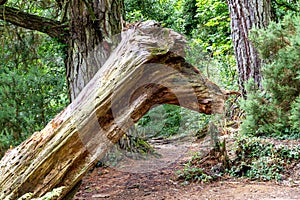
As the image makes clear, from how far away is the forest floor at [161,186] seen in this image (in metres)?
3.09

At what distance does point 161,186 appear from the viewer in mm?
3701

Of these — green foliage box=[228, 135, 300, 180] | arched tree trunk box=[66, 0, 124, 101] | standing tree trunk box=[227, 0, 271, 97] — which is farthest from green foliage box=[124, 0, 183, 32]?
green foliage box=[228, 135, 300, 180]

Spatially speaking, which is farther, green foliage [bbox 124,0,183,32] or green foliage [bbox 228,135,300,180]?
green foliage [bbox 124,0,183,32]

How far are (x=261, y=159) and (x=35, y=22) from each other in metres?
3.92

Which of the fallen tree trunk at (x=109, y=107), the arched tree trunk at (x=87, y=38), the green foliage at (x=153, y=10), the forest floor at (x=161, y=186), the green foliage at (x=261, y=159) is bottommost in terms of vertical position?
the forest floor at (x=161, y=186)

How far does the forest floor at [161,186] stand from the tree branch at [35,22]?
89.2 inches

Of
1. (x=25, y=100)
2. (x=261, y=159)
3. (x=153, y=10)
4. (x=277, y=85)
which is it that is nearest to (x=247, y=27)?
(x=277, y=85)

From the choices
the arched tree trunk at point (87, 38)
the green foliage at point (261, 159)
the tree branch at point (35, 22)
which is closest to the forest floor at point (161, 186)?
the green foliage at point (261, 159)

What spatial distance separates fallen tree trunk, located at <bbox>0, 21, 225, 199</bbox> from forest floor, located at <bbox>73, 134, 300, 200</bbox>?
2.79ft

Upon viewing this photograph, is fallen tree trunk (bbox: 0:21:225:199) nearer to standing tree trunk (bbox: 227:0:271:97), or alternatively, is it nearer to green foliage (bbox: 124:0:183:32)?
standing tree trunk (bbox: 227:0:271:97)

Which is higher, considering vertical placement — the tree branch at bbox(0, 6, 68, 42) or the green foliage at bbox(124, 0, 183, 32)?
the green foliage at bbox(124, 0, 183, 32)

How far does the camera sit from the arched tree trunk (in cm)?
466

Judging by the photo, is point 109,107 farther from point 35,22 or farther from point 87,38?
point 35,22

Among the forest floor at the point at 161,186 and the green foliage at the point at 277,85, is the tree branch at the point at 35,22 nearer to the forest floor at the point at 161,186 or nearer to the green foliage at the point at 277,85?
the forest floor at the point at 161,186
